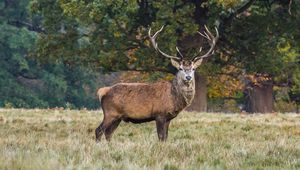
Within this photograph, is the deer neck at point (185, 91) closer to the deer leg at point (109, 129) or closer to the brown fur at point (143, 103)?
the brown fur at point (143, 103)

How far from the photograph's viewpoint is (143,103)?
44.3 ft

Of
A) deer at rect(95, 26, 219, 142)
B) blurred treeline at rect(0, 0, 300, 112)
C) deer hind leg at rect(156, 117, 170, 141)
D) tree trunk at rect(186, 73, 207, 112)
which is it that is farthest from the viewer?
tree trunk at rect(186, 73, 207, 112)

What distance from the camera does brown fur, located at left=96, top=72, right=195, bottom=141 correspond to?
44.2ft

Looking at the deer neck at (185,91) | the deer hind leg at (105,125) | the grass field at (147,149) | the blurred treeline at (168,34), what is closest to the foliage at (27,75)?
the blurred treeline at (168,34)

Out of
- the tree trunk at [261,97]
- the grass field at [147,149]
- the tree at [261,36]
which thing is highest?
the tree at [261,36]

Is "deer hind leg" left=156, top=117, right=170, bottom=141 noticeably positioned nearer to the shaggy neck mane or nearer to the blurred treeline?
the shaggy neck mane

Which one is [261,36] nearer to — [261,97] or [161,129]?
[261,97]

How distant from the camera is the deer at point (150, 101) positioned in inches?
529

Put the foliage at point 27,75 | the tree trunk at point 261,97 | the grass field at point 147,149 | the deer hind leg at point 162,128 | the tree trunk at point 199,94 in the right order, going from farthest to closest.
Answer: the foliage at point 27,75 → the tree trunk at point 261,97 → the tree trunk at point 199,94 → the deer hind leg at point 162,128 → the grass field at point 147,149

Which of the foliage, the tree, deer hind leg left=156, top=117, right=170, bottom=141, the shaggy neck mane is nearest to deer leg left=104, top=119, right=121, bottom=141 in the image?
deer hind leg left=156, top=117, right=170, bottom=141

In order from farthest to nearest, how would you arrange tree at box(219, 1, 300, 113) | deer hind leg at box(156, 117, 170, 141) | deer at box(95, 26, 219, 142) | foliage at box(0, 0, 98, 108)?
foliage at box(0, 0, 98, 108) → tree at box(219, 1, 300, 113) → deer at box(95, 26, 219, 142) → deer hind leg at box(156, 117, 170, 141)

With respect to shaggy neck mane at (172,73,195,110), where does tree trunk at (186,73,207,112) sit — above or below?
below

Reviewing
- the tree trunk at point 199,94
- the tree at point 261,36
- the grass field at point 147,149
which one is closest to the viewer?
the grass field at point 147,149

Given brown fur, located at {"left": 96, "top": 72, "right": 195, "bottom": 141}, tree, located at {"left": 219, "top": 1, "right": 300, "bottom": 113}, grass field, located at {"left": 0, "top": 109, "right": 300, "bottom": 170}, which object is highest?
tree, located at {"left": 219, "top": 1, "right": 300, "bottom": 113}
